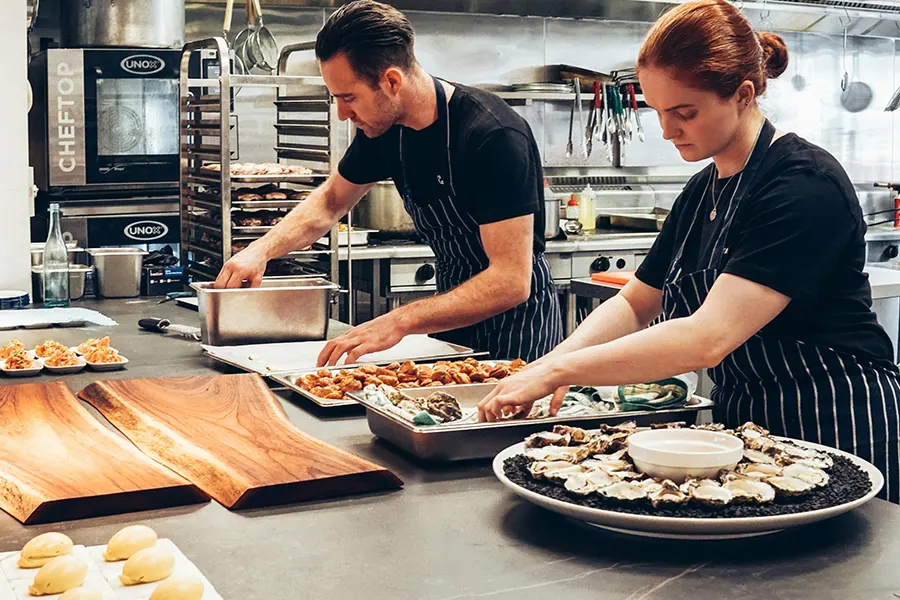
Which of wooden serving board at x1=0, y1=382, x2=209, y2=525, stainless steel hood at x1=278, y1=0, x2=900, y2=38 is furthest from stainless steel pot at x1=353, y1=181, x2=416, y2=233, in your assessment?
wooden serving board at x1=0, y1=382, x2=209, y2=525

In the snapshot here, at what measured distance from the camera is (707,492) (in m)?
1.40

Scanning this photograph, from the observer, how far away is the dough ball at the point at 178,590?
1.17 m

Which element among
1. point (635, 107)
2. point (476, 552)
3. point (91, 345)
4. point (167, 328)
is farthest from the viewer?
point (635, 107)

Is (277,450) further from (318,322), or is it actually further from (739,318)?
(318,322)

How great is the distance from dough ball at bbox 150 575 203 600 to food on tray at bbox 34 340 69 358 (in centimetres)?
162

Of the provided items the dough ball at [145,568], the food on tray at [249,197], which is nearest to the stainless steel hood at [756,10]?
the food on tray at [249,197]

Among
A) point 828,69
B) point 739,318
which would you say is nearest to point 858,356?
point 739,318

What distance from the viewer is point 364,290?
5.46 m

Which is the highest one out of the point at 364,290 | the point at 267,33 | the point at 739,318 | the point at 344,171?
the point at 267,33

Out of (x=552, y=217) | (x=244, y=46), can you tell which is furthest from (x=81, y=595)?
(x=244, y=46)

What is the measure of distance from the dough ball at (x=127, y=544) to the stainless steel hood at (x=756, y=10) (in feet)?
16.1

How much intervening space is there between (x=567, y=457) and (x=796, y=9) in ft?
20.0

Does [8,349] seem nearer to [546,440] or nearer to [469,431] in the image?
[469,431]

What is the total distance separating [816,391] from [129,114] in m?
3.64
